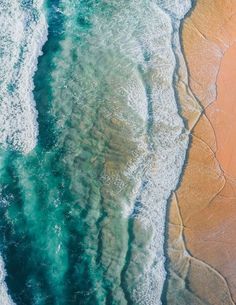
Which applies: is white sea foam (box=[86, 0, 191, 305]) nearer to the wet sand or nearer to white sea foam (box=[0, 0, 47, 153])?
the wet sand

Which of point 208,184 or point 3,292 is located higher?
point 208,184

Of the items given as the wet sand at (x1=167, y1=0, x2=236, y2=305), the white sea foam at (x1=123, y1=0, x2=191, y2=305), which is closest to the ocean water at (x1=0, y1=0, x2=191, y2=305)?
the white sea foam at (x1=123, y1=0, x2=191, y2=305)

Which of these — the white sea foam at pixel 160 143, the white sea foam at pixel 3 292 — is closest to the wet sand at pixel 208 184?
the white sea foam at pixel 160 143

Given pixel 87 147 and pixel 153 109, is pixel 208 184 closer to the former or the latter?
pixel 153 109

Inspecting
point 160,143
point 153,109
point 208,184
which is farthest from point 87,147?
point 208,184

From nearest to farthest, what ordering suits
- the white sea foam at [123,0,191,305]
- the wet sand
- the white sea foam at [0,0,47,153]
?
the wet sand < the white sea foam at [123,0,191,305] < the white sea foam at [0,0,47,153]

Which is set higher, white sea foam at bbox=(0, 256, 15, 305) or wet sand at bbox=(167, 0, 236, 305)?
wet sand at bbox=(167, 0, 236, 305)
